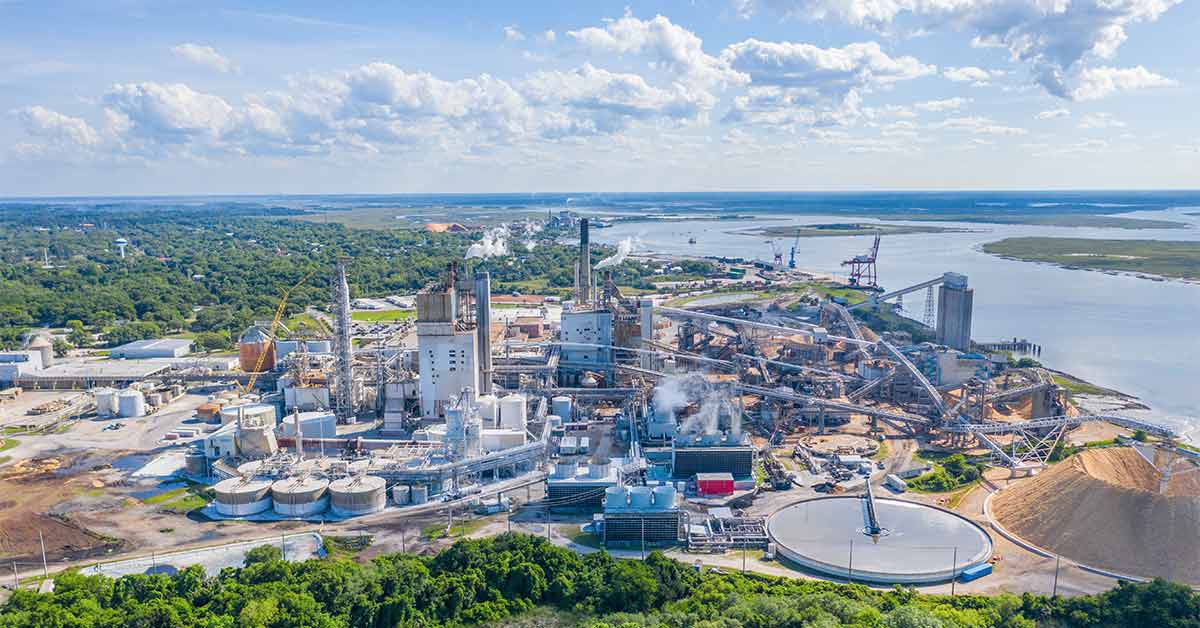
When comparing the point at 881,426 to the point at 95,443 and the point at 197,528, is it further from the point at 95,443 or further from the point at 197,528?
the point at 95,443

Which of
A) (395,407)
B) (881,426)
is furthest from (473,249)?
(881,426)

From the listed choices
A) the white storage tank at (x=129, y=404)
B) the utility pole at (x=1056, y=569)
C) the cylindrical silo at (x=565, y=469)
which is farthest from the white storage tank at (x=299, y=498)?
the utility pole at (x=1056, y=569)

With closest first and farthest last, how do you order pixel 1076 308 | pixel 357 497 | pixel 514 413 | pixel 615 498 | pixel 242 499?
1. pixel 615 498
2. pixel 357 497
3. pixel 242 499
4. pixel 514 413
5. pixel 1076 308

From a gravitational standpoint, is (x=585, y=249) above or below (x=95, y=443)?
above

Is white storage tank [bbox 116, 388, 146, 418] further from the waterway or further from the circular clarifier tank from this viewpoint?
the waterway

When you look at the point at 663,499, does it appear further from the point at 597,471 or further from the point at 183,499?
the point at 183,499

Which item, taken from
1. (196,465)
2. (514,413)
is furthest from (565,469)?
(196,465)

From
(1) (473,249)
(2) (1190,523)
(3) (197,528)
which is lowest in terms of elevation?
(3) (197,528)

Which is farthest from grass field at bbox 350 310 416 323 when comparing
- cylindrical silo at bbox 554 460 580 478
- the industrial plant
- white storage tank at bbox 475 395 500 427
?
cylindrical silo at bbox 554 460 580 478
